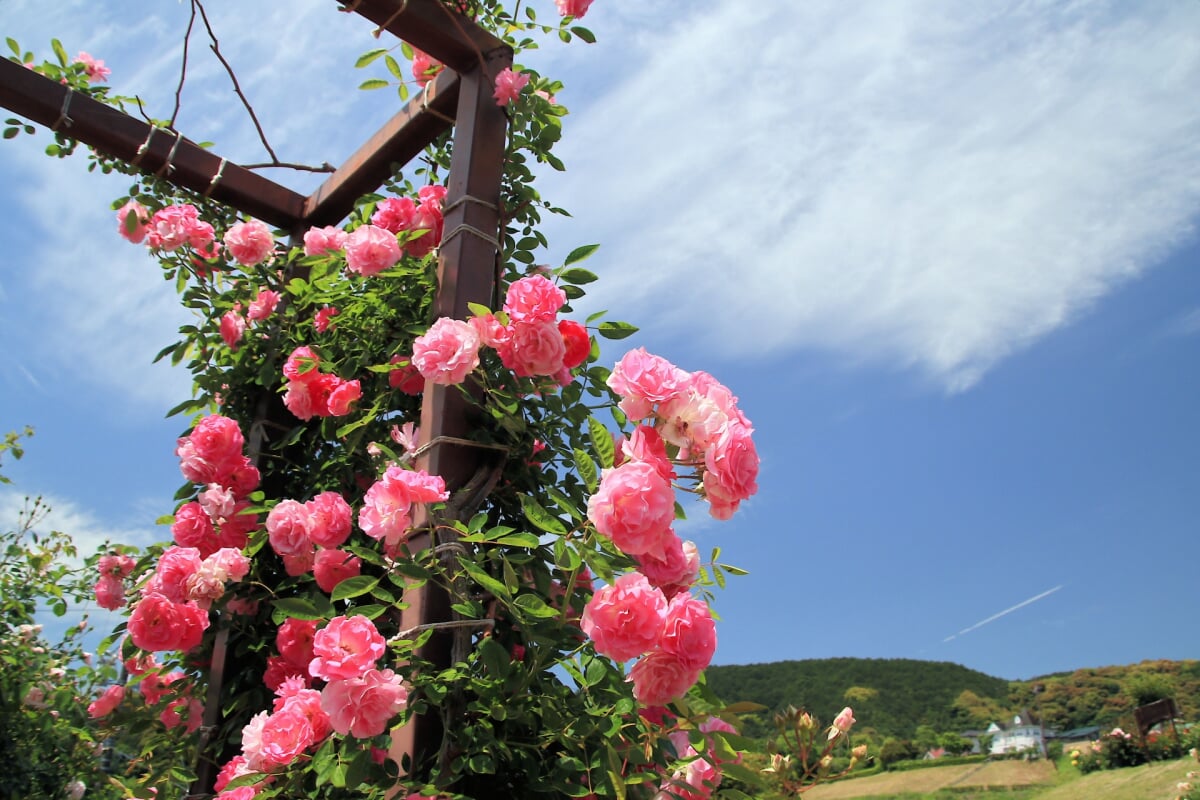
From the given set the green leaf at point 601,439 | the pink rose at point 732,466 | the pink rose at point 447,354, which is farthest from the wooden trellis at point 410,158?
the pink rose at point 732,466

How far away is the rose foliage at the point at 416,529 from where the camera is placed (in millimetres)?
1040

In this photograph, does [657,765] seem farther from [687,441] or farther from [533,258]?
[533,258]

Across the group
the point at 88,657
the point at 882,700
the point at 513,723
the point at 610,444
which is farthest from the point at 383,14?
the point at 882,700

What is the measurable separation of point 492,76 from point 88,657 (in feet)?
10.4

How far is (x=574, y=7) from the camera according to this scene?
1779 millimetres

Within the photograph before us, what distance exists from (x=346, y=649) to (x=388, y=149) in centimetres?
137

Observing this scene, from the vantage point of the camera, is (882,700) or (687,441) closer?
(687,441)

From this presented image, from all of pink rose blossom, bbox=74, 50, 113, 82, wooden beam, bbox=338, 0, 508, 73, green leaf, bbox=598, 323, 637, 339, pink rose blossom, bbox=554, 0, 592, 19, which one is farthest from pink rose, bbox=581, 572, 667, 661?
pink rose blossom, bbox=74, 50, 113, 82

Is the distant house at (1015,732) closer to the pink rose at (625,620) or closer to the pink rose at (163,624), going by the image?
the pink rose at (163,624)

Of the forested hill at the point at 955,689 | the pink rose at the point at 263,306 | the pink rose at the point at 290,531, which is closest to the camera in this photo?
the pink rose at the point at 290,531

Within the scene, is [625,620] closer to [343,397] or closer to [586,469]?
[586,469]

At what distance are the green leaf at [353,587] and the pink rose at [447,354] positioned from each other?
0.32m

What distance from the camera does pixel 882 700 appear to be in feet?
128

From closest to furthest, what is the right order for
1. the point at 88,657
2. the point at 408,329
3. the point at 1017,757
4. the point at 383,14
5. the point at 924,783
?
the point at 408,329 < the point at 383,14 < the point at 88,657 < the point at 924,783 < the point at 1017,757
